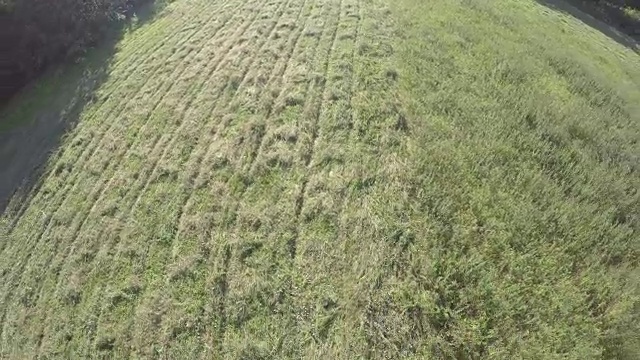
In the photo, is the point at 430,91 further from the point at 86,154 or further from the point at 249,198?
the point at 86,154

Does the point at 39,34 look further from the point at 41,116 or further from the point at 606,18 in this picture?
the point at 606,18

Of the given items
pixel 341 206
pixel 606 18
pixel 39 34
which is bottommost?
pixel 606 18

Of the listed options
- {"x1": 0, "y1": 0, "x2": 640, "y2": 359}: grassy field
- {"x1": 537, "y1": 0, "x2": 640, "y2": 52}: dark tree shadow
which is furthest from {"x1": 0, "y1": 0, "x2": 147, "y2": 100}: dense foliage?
{"x1": 537, "y1": 0, "x2": 640, "y2": 52}: dark tree shadow

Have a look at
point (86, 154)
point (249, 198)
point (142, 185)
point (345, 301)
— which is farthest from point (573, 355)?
point (86, 154)

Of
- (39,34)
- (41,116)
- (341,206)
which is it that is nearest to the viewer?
(341,206)

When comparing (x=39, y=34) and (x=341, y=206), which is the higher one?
(x=341, y=206)

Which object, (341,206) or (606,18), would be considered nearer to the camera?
(341,206)

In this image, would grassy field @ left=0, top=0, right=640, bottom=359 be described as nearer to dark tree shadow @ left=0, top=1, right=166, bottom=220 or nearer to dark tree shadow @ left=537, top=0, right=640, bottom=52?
dark tree shadow @ left=0, top=1, right=166, bottom=220

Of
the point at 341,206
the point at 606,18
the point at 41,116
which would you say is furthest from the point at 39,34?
the point at 606,18
